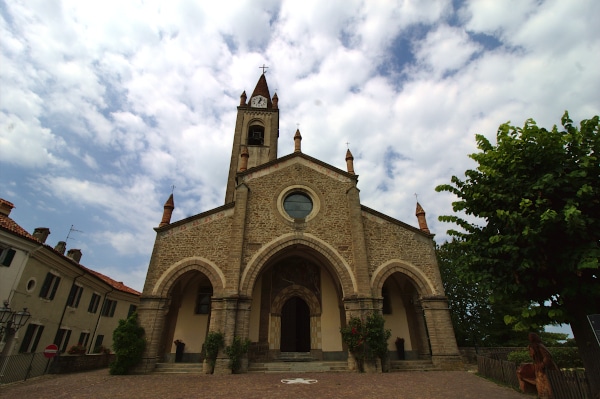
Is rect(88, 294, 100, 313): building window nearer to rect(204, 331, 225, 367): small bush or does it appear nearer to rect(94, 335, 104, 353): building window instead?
rect(94, 335, 104, 353): building window

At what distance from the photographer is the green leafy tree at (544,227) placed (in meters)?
6.13

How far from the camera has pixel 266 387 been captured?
30.7 ft

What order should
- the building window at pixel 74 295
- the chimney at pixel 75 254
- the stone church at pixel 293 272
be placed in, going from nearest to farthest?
1. the stone church at pixel 293 272
2. the building window at pixel 74 295
3. the chimney at pixel 75 254

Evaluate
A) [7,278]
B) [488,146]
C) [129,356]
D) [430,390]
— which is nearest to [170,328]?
[129,356]

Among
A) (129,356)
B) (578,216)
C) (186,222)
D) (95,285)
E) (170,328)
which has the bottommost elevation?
(129,356)

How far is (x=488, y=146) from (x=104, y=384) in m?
14.2

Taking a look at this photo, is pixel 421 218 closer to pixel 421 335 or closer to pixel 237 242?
pixel 421 335

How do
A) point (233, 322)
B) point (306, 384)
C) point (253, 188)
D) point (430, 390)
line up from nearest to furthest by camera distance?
point (430, 390), point (306, 384), point (233, 322), point (253, 188)

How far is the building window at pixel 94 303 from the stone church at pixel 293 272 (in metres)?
8.09

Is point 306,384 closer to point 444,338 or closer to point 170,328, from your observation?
point 444,338

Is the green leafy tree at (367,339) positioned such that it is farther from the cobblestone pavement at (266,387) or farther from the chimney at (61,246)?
the chimney at (61,246)

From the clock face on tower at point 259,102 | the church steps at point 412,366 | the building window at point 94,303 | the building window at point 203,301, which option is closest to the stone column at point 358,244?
the church steps at point 412,366


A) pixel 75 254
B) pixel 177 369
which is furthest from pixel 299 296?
pixel 75 254

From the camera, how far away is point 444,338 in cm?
1402
